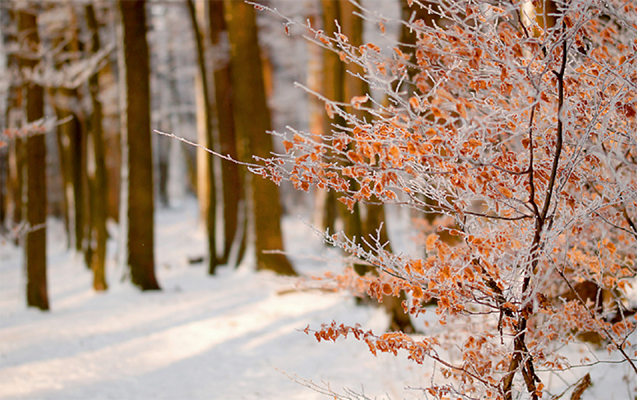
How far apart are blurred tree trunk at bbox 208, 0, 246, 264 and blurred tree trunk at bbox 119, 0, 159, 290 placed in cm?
223

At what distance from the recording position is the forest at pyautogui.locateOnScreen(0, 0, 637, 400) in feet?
6.48

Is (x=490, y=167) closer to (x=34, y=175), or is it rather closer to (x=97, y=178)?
(x=34, y=175)

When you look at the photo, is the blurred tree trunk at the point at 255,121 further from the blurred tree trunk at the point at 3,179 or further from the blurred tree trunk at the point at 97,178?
the blurred tree trunk at the point at 3,179

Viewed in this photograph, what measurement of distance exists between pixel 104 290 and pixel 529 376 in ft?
27.8

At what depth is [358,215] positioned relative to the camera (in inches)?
258

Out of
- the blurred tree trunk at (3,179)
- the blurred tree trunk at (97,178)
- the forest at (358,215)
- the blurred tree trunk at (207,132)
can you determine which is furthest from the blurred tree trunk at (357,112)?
the blurred tree trunk at (3,179)

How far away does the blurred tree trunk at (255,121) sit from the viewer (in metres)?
8.52

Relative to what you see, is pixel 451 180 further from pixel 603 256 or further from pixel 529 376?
pixel 603 256

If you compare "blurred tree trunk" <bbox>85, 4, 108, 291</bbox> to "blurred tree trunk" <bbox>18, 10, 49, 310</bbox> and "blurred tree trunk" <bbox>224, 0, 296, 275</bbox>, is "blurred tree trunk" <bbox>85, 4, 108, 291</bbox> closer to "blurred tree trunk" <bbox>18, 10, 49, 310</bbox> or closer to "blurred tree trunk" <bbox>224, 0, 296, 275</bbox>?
"blurred tree trunk" <bbox>18, 10, 49, 310</bbox>

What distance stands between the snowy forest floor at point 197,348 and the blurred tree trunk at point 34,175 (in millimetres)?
676

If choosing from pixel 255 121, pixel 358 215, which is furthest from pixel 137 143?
pixel 358 215

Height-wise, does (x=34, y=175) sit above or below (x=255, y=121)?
below

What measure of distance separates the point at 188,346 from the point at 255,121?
444cm

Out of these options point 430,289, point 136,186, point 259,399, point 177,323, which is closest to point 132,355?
point 177,323
